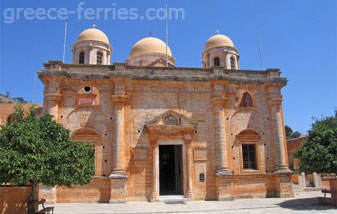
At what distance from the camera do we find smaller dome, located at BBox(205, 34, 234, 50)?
83.0ft

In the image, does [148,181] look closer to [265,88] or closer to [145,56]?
[265,88]

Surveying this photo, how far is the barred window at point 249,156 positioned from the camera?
17.5m

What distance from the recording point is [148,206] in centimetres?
1417

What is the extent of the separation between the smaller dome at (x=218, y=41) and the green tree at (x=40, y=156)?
A: 1775cm

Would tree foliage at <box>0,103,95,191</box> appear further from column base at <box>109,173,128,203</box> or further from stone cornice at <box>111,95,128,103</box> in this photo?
stone cornice at <box>111,95,128,103</box>

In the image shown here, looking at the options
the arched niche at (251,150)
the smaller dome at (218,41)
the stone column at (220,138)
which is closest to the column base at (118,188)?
the stone column at (220,138)

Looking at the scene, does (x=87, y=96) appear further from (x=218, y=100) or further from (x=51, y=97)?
(x=218, y=100)

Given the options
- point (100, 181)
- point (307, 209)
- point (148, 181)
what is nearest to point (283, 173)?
point (307, 209)

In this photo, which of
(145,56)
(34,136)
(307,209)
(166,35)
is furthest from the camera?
(145,56)

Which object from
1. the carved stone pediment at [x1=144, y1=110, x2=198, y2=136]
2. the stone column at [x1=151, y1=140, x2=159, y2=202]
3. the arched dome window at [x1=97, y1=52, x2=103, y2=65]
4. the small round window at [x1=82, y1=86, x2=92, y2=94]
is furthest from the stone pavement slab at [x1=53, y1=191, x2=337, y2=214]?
the arched dome window at [x1=97, y1=52, x2=103, y2=65]

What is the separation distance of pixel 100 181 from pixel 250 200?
8628 mm

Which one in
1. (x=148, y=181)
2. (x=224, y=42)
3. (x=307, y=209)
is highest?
(x=224, y=42)

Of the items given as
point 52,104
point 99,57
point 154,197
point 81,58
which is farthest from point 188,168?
point 81,58

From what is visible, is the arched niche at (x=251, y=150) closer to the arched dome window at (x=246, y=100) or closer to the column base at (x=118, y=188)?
the arched dome window at (x=246, y=100)
